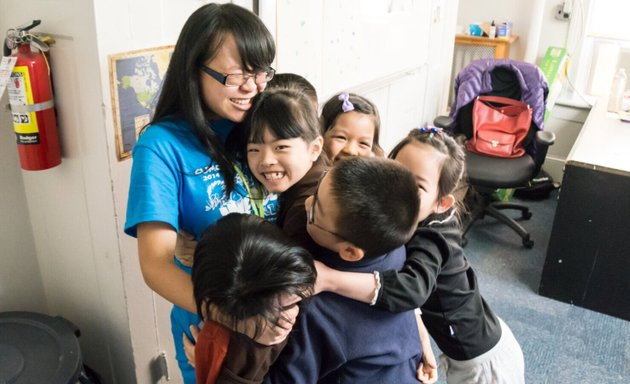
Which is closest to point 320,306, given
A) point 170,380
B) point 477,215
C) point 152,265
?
point 152,265

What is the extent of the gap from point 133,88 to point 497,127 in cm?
260

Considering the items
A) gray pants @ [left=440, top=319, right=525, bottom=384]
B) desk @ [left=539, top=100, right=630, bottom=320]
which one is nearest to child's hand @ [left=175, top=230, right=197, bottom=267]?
gray pants @ [left=440, top=319, right=525, bottom=384]

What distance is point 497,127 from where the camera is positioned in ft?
11.4

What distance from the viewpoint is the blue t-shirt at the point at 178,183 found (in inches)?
39.6

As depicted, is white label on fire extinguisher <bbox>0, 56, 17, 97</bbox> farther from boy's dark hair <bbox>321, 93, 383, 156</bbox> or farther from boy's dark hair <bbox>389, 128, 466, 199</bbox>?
boy's dark hair <bbox>389, 128, 466, 199</bbox>

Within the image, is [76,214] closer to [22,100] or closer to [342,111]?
[22,100]

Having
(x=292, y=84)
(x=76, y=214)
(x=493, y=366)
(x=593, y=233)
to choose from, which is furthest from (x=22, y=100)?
(x=593, y=233)

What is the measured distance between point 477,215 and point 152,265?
296 cm

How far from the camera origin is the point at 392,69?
116 inches

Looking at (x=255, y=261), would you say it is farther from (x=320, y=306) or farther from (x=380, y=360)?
(x=380, y=360)

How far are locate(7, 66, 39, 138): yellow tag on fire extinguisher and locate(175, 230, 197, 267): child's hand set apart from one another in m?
0.63

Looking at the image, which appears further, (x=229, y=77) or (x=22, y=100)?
(x=22, y=100)

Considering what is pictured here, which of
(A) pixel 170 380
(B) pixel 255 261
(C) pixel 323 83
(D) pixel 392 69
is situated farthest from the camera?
(D) pixel 392 69

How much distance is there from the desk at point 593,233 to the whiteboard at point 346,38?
3.53 feet
